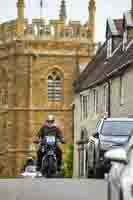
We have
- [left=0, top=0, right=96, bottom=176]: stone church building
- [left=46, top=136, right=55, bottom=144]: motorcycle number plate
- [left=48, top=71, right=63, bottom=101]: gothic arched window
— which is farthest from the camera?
[left=48, top=71, right=63, bottom=101]: gothic arched window

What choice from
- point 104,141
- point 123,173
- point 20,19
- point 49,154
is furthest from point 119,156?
point 20,19

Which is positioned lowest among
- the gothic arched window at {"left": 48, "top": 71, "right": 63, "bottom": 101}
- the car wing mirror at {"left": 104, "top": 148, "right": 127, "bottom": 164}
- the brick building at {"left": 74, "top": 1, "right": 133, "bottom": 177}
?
the gothic arched window at {"left": 48, "top": 71, "right": 63, "bottom": 101}

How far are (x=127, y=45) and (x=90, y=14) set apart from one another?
4495 centimetres

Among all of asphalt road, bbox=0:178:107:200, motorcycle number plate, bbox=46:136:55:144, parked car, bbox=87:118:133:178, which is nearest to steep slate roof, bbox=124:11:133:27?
parked car, bbox=87:118:133:178

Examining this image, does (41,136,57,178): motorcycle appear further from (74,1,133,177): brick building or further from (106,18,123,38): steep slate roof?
(106,18,123,38): steep slate roof

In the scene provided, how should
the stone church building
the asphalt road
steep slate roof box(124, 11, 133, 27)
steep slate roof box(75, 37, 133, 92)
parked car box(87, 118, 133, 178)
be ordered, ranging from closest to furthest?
the asphalt road → parked car box(87, 118, 133, 178) → steep slate roof box(75, 37, 133, 92) → steep slate roof box(124, 11, 133, 27) → the stone church building

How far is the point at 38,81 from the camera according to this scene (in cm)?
8775

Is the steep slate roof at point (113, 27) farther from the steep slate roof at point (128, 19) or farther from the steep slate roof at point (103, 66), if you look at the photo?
the steep slate roof at point (128, 19)

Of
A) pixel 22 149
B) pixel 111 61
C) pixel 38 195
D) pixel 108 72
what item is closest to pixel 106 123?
pixel 38 195

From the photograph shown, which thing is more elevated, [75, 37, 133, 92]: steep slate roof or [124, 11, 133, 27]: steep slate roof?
[124, 11, 133, 27]: steep slate roof

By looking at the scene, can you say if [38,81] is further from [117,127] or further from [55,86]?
[117,127]

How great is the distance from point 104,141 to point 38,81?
6303 cm

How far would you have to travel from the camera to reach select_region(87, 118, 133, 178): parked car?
24469 millimetres

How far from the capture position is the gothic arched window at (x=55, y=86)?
88.4 meters
